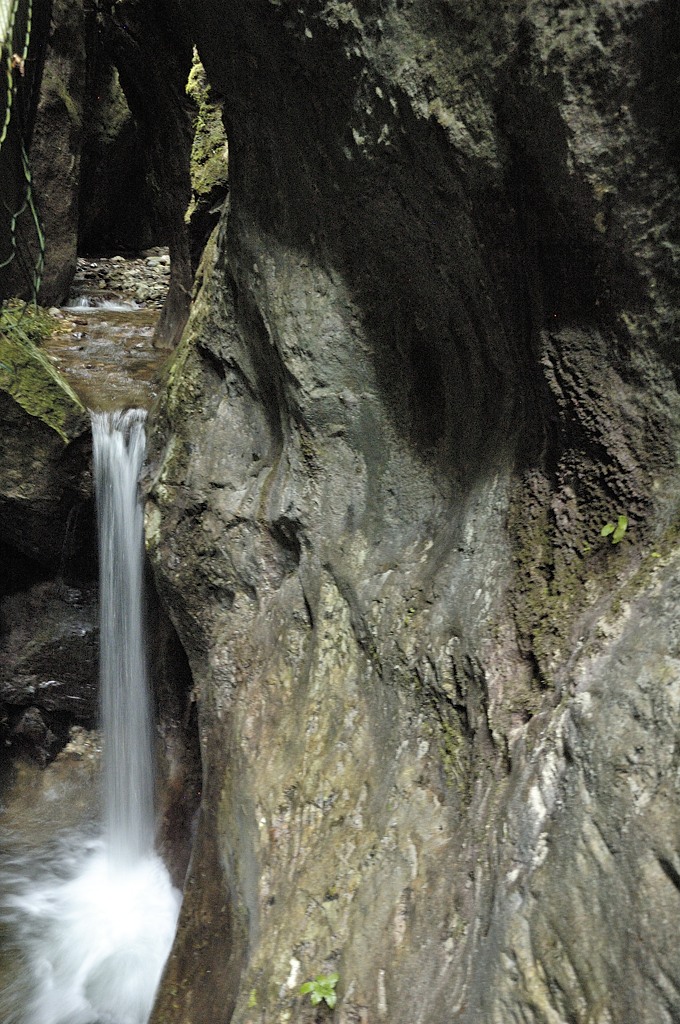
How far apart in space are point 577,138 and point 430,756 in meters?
2.16

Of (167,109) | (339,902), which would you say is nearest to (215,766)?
(339,902)

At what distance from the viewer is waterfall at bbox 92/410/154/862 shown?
233 inches

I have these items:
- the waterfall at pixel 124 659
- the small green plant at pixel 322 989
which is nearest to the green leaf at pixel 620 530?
the small green plant at pixel 322 989

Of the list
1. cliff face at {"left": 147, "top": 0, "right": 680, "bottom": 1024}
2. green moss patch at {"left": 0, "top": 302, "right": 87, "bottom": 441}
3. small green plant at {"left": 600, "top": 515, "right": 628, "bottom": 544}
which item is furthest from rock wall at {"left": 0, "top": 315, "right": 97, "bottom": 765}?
small green plant at {"left": 600, "top": 515, "right": 628, "bottom": 544}

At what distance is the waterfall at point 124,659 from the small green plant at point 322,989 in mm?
3367

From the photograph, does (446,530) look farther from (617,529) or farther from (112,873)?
(112,873)

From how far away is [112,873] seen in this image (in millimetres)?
5812

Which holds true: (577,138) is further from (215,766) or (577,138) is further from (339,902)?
(215,766)

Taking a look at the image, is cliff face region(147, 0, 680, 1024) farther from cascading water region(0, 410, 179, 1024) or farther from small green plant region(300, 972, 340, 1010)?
cascading water region(0, 410, 179, 1024)

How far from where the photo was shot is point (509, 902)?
A: 2.16m

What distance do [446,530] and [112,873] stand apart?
4224 millimetres

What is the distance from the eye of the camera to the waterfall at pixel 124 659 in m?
5.91

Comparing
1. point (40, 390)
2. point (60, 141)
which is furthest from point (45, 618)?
point (60, 141)

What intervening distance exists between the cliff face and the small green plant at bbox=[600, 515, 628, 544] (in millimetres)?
17
